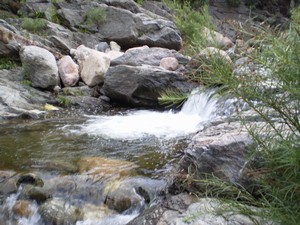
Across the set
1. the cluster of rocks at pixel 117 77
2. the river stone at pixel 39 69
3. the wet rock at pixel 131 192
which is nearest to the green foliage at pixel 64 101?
the cluster of rocks at pixel 117 77

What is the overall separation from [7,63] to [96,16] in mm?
4235

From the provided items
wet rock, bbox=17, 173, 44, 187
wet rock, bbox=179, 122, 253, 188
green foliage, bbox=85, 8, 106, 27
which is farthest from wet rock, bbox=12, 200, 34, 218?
green foliage, bbox=85, 8, 106, 27

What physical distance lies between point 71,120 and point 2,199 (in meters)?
3.07

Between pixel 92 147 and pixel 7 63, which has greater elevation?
pixel 92 147

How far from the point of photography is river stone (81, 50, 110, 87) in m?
8.89

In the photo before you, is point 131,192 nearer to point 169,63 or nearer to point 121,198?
point 121,198

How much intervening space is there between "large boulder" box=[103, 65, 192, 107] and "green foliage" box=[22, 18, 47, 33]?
11.8ft

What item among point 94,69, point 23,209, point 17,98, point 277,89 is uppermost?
point 277,89

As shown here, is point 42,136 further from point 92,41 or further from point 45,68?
point 92,41

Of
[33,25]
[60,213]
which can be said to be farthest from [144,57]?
[60,213]

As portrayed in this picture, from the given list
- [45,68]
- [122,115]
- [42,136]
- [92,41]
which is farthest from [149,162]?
[92,41]

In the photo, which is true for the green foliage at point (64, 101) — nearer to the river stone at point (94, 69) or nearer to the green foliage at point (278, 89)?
the river stone at point (94, 69)

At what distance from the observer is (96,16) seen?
1232cm

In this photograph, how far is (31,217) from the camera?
12.0 ft
